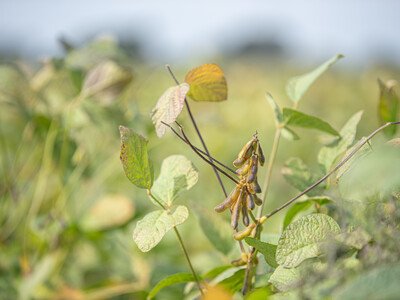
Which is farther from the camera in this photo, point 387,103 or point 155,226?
point 387,103

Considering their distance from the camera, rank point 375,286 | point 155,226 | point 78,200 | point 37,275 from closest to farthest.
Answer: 1. point 375,286
2. point 155,226
3. point 37,275
4. point 78,200

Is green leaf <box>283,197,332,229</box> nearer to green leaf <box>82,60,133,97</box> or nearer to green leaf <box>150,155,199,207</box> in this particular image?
green leaf <box>150,155,199,207</box>

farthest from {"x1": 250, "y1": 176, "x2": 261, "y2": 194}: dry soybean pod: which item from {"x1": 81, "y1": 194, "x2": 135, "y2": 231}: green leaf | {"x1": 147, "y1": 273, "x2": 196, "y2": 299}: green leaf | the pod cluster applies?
{"x1": 81, "y1": 194, "x2": 135, "y2": 231}: green leaf

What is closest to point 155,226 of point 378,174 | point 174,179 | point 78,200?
point 174,179

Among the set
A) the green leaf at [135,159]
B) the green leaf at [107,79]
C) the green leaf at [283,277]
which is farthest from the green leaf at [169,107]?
the green leaf at [107,79]

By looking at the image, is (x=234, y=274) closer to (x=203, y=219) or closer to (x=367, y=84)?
(x=203, y=219)

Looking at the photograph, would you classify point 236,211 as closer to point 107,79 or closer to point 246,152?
point 246,152
